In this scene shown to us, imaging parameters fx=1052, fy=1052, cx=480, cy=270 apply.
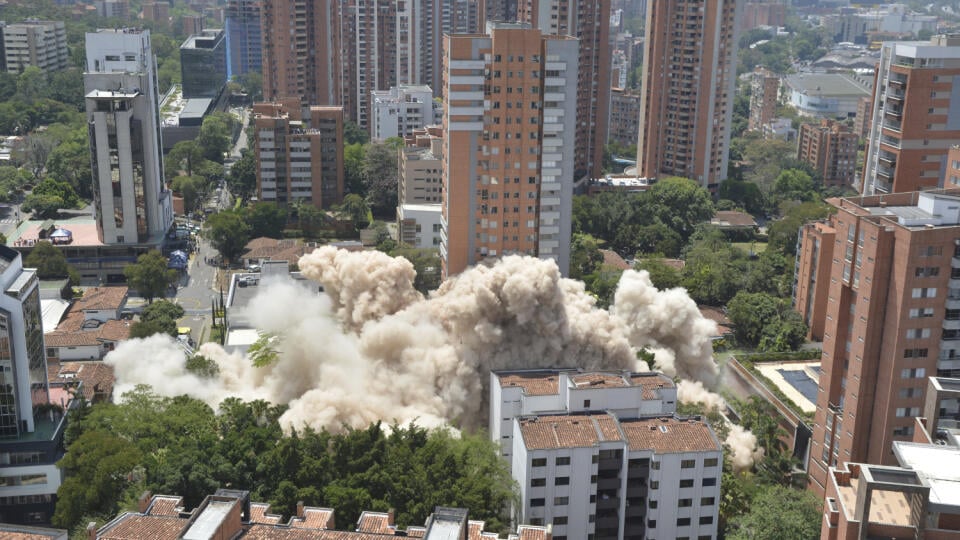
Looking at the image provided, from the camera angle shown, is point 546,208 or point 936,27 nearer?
point 546,208

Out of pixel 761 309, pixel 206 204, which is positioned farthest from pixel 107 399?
pixel 206 204

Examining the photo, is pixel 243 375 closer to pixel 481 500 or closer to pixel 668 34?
pixel 481 500

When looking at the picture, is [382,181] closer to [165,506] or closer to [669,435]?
[669,435]

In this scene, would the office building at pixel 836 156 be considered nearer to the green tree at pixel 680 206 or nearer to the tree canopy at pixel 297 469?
the green tree at pixel 680 206

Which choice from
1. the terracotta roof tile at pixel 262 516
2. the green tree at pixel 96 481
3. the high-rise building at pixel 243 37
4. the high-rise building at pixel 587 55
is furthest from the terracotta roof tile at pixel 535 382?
the high-rise building at pixel 243 37

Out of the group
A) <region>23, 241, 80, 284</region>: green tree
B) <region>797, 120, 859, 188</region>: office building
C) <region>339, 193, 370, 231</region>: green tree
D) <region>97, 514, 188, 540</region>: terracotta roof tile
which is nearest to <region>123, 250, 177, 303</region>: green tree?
<region>23, 241, 80, 284</region>: green tree

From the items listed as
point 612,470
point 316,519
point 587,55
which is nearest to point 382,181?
point 587,55

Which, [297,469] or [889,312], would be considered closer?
[889,312]
